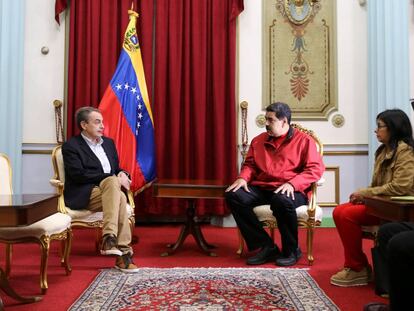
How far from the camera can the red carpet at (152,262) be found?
2.67 meters

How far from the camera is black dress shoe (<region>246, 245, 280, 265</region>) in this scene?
3.51 metres

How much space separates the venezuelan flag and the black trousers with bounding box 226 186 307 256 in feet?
3.95

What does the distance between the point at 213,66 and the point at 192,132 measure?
2.49 feet

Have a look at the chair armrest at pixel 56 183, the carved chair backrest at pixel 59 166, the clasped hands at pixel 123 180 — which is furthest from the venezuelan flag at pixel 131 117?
the chair armrest at pixel 56 183

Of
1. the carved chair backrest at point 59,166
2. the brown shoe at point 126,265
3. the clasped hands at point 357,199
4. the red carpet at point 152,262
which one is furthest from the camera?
the carved chair backrest at point 59,166

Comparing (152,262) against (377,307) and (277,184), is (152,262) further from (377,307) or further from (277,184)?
(377,307)

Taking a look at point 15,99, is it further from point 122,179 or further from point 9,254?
Answer: point 9,254

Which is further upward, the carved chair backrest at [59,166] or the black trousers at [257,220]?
the carved chair backrest at [59,166]

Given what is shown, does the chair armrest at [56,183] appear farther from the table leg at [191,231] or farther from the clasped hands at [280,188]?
the clasped hands at [280,188]

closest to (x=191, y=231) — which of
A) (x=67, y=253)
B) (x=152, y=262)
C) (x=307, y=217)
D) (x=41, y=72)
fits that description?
(x=152, y=262)

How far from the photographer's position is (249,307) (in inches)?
97.2

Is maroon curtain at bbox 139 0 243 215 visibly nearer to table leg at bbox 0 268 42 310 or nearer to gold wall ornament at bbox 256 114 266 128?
gold wall ornament at bbox 256 114 266 128

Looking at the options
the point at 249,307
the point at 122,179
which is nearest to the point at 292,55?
the point at 122,179

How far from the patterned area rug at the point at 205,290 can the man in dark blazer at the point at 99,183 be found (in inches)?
8.2
